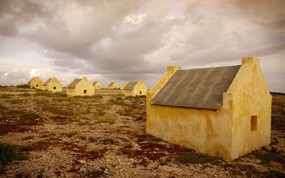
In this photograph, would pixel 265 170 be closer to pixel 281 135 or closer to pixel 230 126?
pixel 230 126

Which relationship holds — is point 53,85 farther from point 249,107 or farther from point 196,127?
point 249,107

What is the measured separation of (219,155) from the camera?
30.9 feet

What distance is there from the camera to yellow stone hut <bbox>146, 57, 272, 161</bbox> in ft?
30.2

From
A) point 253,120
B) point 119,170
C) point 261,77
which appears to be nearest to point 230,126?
point 253,120

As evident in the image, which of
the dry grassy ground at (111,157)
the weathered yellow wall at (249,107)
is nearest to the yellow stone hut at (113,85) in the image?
the dry grassy ground at (111,157)

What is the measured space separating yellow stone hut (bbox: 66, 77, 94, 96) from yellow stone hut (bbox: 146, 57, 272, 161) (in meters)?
33.0

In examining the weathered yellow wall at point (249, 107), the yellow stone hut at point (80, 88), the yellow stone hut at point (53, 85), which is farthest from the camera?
the yellow stone hut at point (53, 85)

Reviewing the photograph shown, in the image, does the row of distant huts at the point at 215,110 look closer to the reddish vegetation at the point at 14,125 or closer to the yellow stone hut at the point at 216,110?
the yellow stone hut at the point at 216,110

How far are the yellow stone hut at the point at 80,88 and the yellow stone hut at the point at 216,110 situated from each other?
32953mm

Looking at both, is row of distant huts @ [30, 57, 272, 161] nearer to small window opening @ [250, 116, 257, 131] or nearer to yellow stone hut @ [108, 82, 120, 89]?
small window opening @ [250, 116, 257, 131]

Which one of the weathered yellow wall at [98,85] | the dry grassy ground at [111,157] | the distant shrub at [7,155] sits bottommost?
the dry grassy ground at [111,157]

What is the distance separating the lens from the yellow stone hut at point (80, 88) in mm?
43000

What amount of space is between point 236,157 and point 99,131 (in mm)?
8745

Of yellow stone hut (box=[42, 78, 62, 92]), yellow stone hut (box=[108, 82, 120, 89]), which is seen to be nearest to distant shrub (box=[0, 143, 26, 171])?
yellow stone hut (box=[42, 78, 62, 92])
